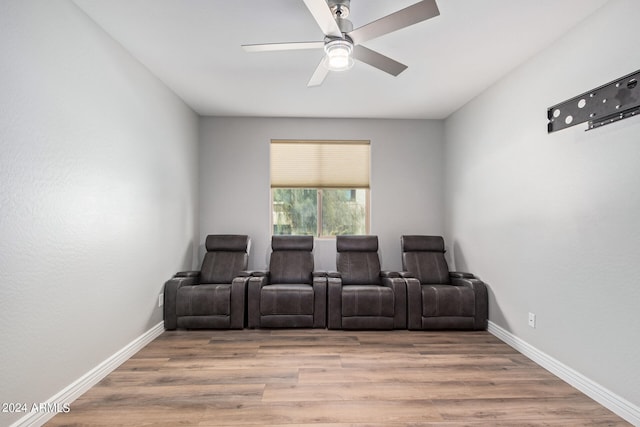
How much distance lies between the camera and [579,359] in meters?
2.33

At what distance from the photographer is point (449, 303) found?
11.7 feet

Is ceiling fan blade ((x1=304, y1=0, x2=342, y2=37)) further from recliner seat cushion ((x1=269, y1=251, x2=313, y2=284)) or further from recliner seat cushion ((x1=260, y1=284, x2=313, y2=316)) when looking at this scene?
recliner seat cushion ((x1=269, y1=251, x2=313, y2=284))

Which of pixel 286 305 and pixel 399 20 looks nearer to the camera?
pixel 399 20

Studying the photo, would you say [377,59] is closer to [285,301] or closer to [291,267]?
[285,301]

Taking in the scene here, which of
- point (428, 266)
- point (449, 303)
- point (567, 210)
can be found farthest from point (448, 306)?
point (567, 210)

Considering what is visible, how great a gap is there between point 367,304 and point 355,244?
91 cm

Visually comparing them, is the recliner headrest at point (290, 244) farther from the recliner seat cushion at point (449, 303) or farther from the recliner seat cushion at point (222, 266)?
the recliner seat cushion at point (449, 303)

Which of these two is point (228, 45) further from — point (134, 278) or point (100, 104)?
point (134, 278)

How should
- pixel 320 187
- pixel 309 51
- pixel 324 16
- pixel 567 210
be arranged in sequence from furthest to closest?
pixel 320 187 → pixel 309 51 → pixel 567 210 → pixel 324 16

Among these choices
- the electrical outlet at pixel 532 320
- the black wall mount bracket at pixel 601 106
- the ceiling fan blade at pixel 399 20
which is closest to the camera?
the ceiling fan blade at pixel 399 20

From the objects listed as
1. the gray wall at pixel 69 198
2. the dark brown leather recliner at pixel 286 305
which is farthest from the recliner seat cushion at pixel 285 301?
the gray wall at pixel 69 198

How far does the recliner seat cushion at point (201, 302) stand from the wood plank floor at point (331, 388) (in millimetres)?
344

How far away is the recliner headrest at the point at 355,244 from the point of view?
4258mm

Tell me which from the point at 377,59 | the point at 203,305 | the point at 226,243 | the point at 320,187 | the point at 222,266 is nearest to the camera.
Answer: the point at 377,59
